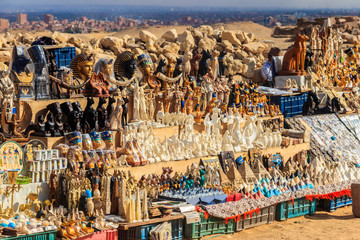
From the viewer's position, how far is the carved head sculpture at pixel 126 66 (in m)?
19.5

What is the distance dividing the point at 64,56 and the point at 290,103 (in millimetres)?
7444

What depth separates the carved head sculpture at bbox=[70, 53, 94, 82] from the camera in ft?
61.0

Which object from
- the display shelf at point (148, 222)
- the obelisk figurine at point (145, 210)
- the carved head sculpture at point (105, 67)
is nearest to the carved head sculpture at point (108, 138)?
the carved head sculpture at point (105, 67)

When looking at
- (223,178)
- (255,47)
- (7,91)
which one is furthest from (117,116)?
(255,47)

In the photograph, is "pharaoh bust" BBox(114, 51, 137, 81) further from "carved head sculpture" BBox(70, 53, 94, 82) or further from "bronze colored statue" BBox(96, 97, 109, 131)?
"bronze colored statue" BBox(96, 97, 109, 131)

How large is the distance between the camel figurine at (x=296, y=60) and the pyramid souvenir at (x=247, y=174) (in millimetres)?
7297

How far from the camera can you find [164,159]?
58.9 ft

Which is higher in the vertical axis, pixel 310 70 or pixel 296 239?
pixel 310 70

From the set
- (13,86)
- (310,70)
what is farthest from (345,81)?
(13,86)

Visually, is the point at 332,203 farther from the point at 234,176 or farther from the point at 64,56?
the point at 64,56

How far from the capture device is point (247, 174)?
19.0 metres

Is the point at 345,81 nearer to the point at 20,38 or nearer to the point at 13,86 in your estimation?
the point at 20,38

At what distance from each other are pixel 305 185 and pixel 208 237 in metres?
3.88

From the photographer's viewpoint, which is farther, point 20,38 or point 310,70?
point 20,38
